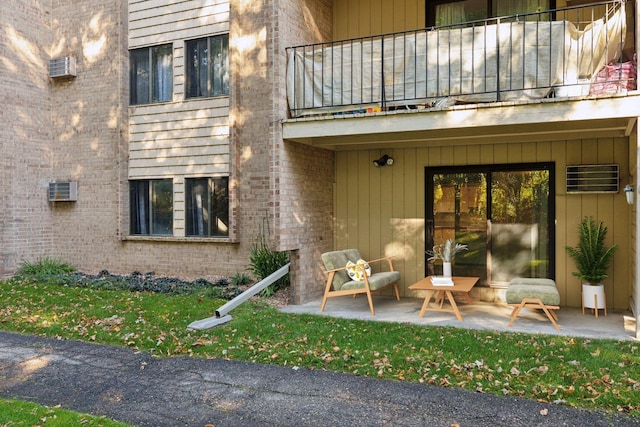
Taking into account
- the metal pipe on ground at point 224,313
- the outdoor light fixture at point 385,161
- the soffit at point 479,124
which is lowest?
the metal pipe on ground at point 224,313

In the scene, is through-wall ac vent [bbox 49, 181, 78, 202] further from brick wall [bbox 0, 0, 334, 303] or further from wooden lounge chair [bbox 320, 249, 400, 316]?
wooden lounge chair [bbox 320, 249, 400, 316]

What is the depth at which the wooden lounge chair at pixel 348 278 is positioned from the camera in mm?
7441

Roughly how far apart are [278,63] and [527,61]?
11.8 feet

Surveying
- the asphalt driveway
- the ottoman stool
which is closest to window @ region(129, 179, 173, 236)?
the asphalt driveway

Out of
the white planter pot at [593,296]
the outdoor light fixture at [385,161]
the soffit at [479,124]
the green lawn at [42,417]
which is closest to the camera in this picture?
the green lawn at [42,417]

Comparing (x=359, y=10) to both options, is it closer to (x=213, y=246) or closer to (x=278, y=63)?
(x=278, y=63)

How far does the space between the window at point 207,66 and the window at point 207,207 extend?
5.92 ft

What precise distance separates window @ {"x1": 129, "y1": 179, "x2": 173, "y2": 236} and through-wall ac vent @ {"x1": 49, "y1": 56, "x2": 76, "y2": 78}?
295 cm

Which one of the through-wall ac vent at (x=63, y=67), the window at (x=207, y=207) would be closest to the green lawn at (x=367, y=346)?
the window at (x=207, y=207)

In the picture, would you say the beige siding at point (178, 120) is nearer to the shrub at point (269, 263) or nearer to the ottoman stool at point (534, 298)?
the shrub at point (269, 263)

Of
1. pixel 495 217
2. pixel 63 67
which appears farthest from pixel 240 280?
pixel 63 67

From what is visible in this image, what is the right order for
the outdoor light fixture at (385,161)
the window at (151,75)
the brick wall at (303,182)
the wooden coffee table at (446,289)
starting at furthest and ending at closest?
the window at (151,75)
the outdoor light fixture at (385,161)
the brick wall at (303,182)
the wooden coffee table at (446,289)

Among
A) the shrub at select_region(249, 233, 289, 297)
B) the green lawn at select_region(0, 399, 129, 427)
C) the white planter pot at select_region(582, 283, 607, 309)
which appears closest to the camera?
the green lawn at select_region(0, 399, 129, 427)

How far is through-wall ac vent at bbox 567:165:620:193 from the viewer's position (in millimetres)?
7520
